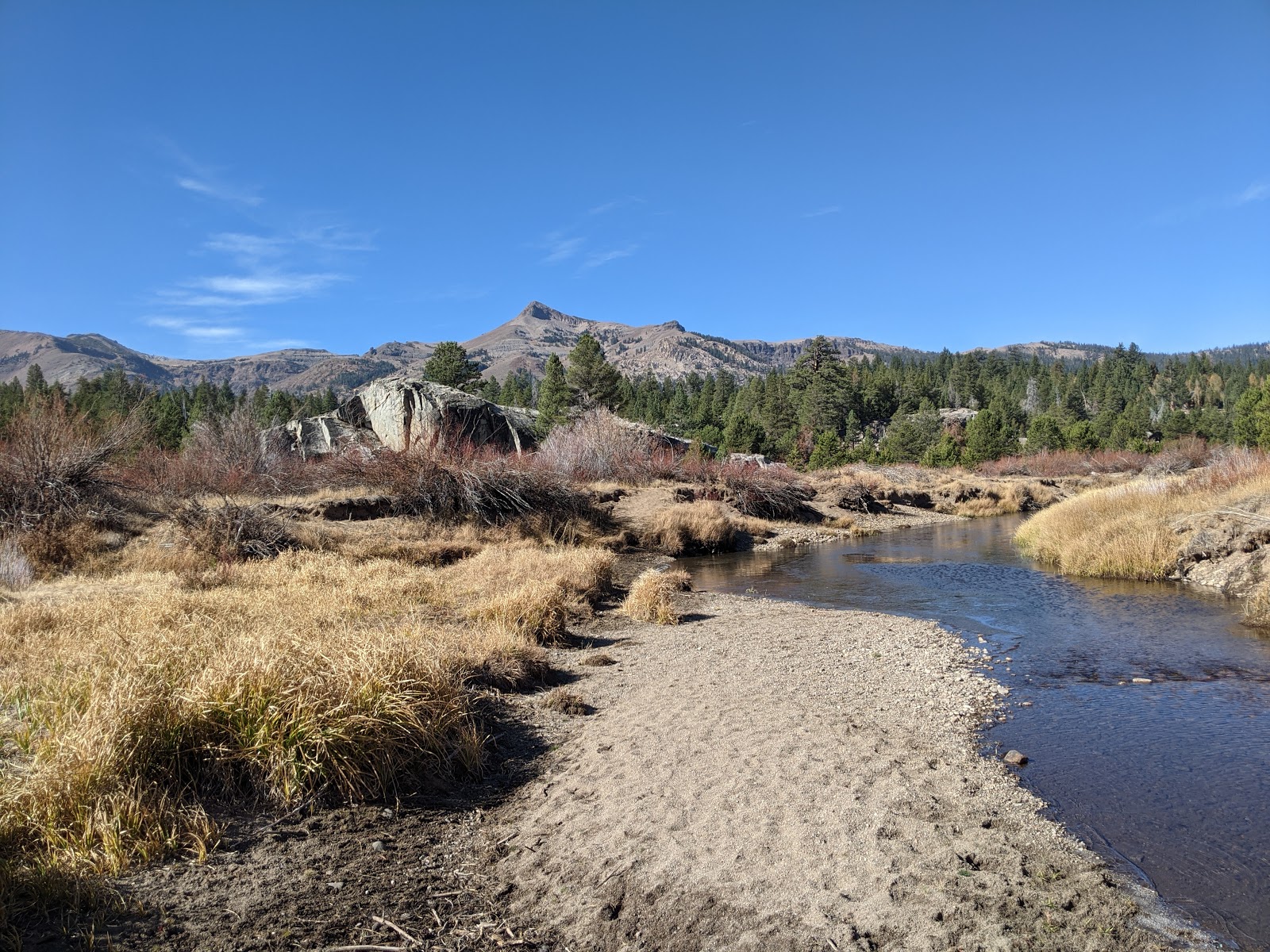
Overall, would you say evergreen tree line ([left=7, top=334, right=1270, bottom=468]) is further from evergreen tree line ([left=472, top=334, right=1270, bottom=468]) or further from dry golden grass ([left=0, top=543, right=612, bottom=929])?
dry golden grass ([left=0, top=543, right=612, bottom=929])

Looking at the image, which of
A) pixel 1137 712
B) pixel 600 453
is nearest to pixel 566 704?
pixel 1137 712

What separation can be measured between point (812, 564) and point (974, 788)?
17.0m

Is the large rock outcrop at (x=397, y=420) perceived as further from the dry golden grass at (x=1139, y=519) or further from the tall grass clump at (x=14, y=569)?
the dry golden grass at (x=1139, y=519)

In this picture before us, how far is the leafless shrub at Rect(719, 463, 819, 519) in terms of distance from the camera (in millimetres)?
33531

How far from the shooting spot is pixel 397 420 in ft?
121

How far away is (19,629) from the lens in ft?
28.8

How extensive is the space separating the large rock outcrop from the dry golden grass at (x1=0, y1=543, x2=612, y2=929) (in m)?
24.9

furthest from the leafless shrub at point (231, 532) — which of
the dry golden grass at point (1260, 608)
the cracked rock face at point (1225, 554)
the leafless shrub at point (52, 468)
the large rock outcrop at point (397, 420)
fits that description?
the cracked rock face at point (1225, 554)

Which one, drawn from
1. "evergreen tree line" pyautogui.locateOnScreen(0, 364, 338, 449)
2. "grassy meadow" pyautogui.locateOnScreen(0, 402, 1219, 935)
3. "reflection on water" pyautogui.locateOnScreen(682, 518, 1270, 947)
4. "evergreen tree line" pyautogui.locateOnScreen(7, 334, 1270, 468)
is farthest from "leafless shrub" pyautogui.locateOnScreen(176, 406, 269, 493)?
"reflection on water" pyautogui.locateOnScreen(682, 518, 1270, 947)

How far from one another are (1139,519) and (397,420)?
31.2 meters

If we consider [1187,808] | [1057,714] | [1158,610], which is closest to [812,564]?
[1158,610]

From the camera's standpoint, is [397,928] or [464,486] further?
[464,486]

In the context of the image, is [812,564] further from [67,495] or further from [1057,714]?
[67,495]

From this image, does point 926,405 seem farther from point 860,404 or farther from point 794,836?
point 794,836
